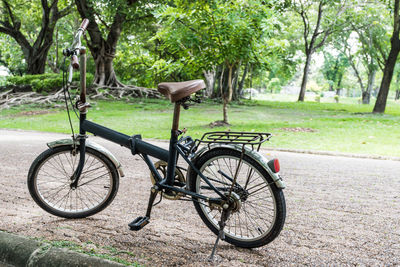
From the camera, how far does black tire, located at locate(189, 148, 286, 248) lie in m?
2.66

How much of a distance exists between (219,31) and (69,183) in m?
7.49

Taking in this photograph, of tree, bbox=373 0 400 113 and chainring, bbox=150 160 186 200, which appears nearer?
chainring, bbox=150 160 186 200

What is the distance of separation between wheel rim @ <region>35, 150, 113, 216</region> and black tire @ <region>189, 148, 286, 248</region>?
39.4 inches

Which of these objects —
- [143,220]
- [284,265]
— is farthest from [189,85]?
[284,265]

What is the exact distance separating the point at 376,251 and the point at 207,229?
1.32 m

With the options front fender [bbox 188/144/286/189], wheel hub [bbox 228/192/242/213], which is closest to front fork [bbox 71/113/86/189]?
front fender [bbox 188/144/286/189]

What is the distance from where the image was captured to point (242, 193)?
2857 millimetres

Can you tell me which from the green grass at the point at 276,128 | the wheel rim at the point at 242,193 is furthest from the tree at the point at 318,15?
the wheel rim at the point at 242,193

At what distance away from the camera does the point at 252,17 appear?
10.0 meters

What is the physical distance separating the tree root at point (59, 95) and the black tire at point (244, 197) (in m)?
17.1

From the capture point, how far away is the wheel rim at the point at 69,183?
133 inches

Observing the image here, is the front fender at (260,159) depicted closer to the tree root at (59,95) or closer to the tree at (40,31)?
the tree root at (59,95)

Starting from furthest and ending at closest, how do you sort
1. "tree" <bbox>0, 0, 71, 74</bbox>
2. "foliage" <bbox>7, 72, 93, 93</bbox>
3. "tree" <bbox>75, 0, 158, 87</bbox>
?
"tree" <bbox>0, 0, 71, 74</bbox> < "foliage" <bbox>7, 72, 93, 93</bbox> < "tree" <bbox>75, 0, 158, 87</bbox>

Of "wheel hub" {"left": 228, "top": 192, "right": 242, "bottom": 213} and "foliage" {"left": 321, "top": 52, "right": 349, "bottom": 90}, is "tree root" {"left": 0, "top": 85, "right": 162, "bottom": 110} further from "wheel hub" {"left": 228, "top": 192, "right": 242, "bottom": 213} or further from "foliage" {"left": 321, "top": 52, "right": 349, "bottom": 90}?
"foliage" {"left": 321, "top": 52, "right": 349, "bottom": 90}
